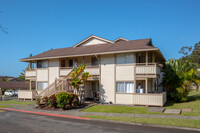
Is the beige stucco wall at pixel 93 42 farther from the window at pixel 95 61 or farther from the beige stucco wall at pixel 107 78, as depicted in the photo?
the beige stucco wall at pixel 107 78

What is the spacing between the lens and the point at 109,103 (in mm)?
19922

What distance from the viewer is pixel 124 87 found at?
19297mm

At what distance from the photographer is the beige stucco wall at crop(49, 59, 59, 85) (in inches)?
941

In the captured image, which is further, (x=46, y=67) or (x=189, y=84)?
(x=46, y=67)

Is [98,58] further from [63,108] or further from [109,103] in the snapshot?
[63,108]

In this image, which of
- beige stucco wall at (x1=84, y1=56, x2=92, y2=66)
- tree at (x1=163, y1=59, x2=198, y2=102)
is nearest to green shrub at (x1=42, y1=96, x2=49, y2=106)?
beige stucco wall at (x1=84, y1=56, x2=92, y2=66)

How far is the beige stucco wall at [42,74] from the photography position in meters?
24.7

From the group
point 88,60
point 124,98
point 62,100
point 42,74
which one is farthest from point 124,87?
point 42,74

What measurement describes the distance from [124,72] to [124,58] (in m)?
1.49

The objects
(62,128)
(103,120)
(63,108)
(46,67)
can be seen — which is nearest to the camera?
(62,128)

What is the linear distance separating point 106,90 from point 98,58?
3.67 m

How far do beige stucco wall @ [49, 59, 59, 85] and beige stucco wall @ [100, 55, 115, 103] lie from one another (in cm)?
662

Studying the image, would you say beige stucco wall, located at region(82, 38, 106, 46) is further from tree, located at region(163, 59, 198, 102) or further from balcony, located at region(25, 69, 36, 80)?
tree, located at region(163, 59, 198, 102)

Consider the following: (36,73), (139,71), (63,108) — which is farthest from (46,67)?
(139,71)
